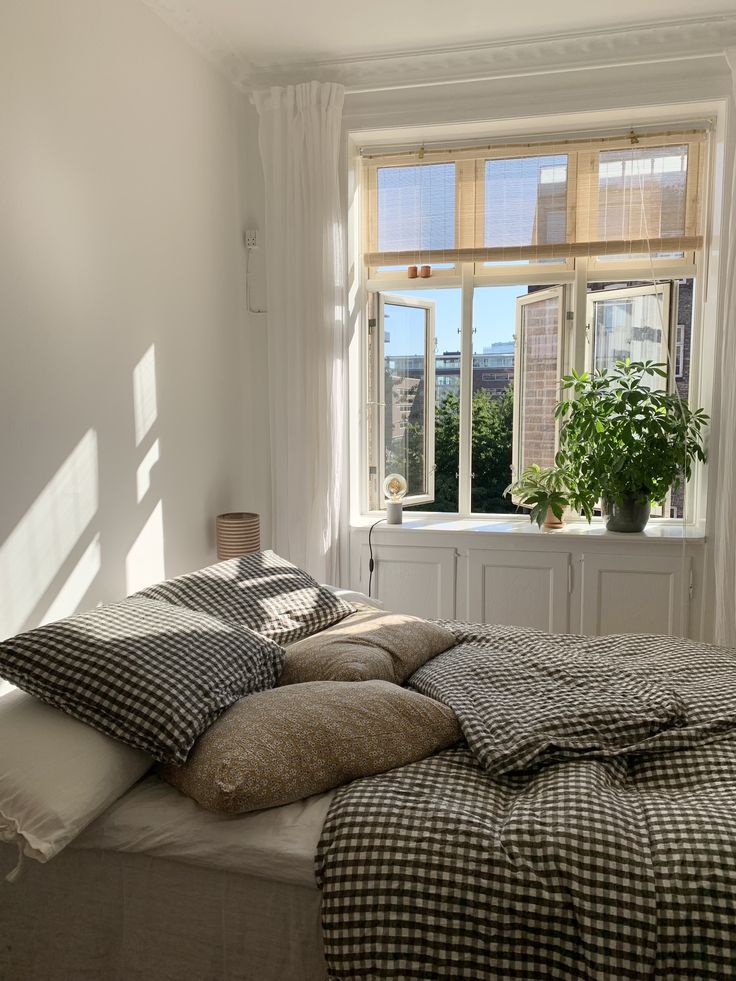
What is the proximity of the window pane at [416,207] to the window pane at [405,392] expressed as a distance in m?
0.35

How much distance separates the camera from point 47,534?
2578mm

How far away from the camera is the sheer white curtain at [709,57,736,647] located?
3549 mm

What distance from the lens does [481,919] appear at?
1463mm

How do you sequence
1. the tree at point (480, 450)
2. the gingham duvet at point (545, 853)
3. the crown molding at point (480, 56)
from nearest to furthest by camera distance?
the gingham duvet at point (545, 853), the crown molding at point (480, 56), the tree at point (480, 450)

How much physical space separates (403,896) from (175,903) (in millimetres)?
511

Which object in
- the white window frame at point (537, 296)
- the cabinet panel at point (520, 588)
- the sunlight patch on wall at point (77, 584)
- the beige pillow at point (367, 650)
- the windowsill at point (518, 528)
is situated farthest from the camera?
the white window frame at point (537, 296)

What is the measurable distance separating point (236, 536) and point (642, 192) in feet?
8.42

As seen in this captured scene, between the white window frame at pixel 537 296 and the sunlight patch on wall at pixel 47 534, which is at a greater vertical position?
→ the white window frame at pixel 537 296

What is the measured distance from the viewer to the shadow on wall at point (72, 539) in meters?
2.45

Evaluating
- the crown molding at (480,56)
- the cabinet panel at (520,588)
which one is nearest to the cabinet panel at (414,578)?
the cabinet panel at (520,588)

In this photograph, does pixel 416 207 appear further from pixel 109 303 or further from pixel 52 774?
pixel 52 774

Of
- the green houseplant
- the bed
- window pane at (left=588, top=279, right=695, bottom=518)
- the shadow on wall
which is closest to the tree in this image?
the green houseplant

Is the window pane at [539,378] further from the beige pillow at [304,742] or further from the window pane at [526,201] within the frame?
the beige pillow at [304,742]

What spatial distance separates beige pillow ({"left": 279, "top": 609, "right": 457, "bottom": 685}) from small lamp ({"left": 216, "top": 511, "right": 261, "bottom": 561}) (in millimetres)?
1104
